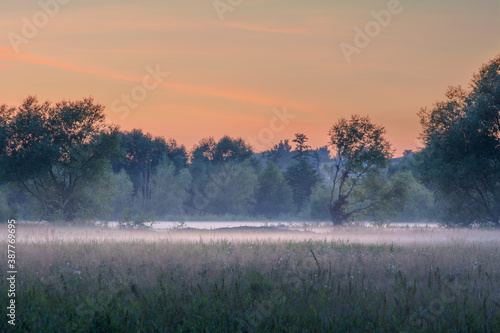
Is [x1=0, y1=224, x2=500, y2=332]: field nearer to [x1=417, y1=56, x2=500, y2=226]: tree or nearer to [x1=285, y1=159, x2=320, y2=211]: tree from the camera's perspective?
[x1=417, y1=56, x2=500, y2=226]: tree

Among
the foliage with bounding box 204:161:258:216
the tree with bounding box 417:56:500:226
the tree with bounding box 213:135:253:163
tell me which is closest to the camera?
the tree with bounding box 417:56:500:226

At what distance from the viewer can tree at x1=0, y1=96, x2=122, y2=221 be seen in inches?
1802

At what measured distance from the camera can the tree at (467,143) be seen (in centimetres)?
3972

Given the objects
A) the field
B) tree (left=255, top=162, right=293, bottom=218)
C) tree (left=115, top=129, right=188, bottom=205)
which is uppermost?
tree (left=115, top=129, right=188, bottom=205)

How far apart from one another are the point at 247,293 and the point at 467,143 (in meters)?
35.3

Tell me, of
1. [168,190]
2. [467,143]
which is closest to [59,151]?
[467,143]

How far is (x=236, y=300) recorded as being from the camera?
31.4 ft

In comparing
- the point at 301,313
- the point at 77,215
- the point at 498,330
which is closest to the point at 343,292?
the point at 301,313

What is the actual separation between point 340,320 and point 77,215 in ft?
150

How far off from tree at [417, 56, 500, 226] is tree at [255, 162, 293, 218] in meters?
54.3

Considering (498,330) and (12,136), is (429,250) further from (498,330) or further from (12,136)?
(12,136)

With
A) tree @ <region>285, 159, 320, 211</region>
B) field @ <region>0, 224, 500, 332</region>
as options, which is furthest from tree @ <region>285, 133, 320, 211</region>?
field @ <region>0, 224, 500, 332</region>

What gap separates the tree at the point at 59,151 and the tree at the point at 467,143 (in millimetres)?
29459

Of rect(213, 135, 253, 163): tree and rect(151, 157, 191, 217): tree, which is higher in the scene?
rect(213, 135, 253, 163): tree
